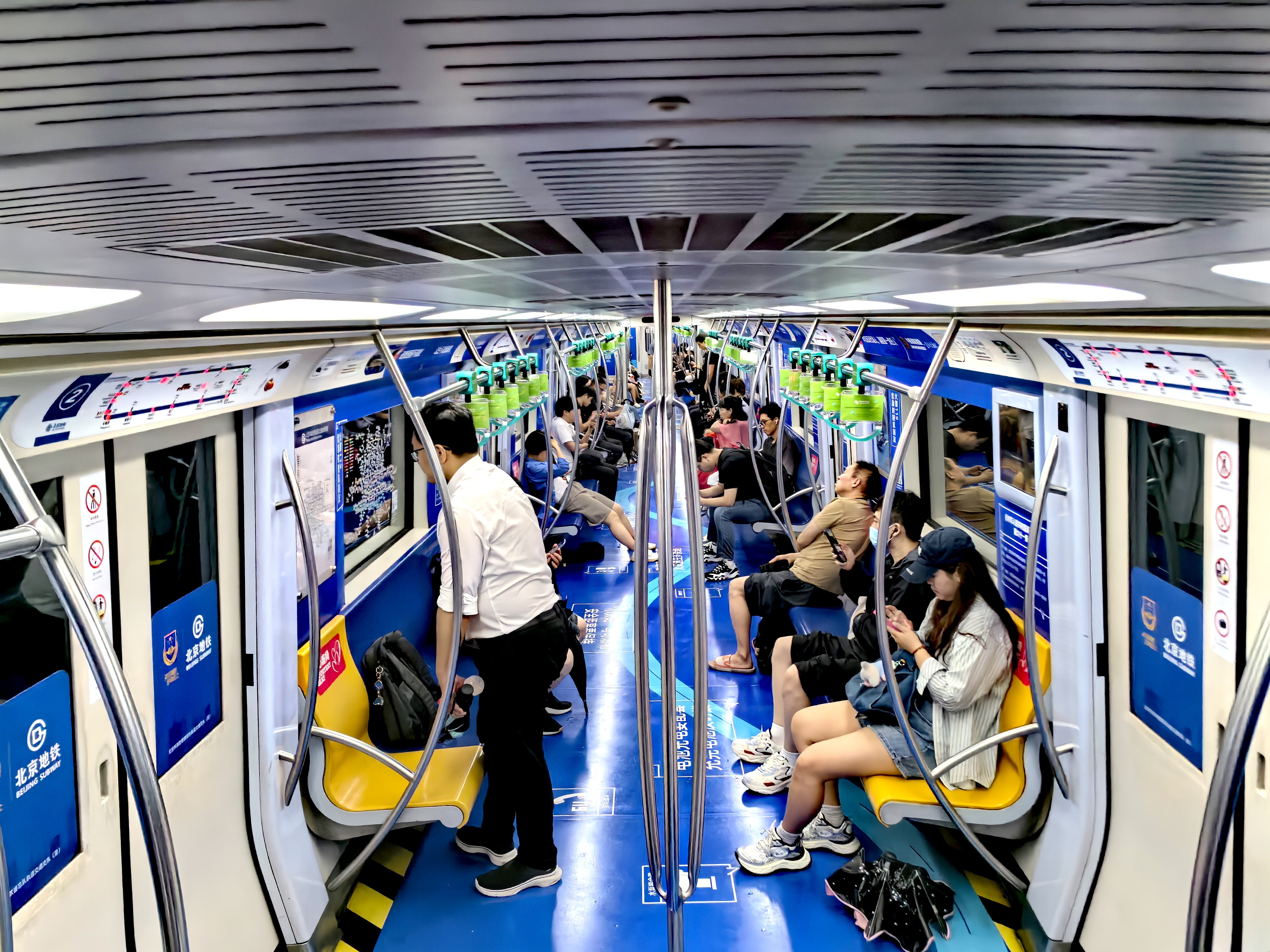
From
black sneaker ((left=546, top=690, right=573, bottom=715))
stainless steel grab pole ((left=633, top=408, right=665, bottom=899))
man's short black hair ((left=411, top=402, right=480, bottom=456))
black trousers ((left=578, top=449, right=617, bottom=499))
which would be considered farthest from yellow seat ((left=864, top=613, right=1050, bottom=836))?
black trousers ((left=578, top=449, right=617, bottom=499))

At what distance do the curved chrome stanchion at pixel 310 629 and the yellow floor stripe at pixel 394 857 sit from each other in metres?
0.73

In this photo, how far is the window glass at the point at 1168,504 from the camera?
2713 mm

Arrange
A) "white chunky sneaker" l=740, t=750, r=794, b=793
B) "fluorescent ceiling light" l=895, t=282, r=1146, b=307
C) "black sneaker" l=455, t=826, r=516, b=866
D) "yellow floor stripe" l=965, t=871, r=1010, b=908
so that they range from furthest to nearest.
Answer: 1. "white chunky sneaker" l=740, t=750, r=794, b=793
2. "black sneaker" l=455, t=826, r=516, b=866
3. "yellow floor stripe" l=965, t=871, r=1010, b=908
4. "fluorescent ceiling light" l=895, t=282, r=1146, b=307

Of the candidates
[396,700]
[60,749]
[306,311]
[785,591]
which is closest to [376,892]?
[396,700]

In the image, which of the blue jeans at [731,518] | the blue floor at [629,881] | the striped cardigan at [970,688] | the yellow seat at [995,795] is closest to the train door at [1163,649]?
the yellow seat at [995,795]

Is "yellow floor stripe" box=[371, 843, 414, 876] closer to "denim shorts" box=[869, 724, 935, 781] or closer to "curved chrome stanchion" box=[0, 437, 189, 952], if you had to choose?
"denim shorts" box=[869, 724, 935, 781]

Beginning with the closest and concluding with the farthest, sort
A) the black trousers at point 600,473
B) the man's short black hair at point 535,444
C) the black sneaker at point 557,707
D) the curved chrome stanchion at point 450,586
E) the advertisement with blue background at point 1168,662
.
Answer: the curved chrome stanchion at point 450,586, the advertisement with blue background at point 1168,662, the black sneaker at point 557,707, the man's short black hair at point 535,444, the black trousers at point 600,473

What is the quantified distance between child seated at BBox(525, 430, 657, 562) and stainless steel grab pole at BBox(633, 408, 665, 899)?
Answer: 530cm

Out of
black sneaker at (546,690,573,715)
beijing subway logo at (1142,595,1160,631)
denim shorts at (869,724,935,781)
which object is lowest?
black sneaker at (546,690,573,715)

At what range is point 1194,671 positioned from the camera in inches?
107

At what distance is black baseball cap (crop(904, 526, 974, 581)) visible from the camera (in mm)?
3467

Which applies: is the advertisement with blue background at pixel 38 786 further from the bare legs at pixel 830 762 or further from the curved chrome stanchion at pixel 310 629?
the bare legs at pixel 830 762

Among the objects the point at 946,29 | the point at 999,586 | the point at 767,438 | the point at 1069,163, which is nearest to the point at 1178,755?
the point at 999,586

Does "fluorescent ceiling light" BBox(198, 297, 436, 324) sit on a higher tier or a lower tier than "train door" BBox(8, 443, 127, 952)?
higher
